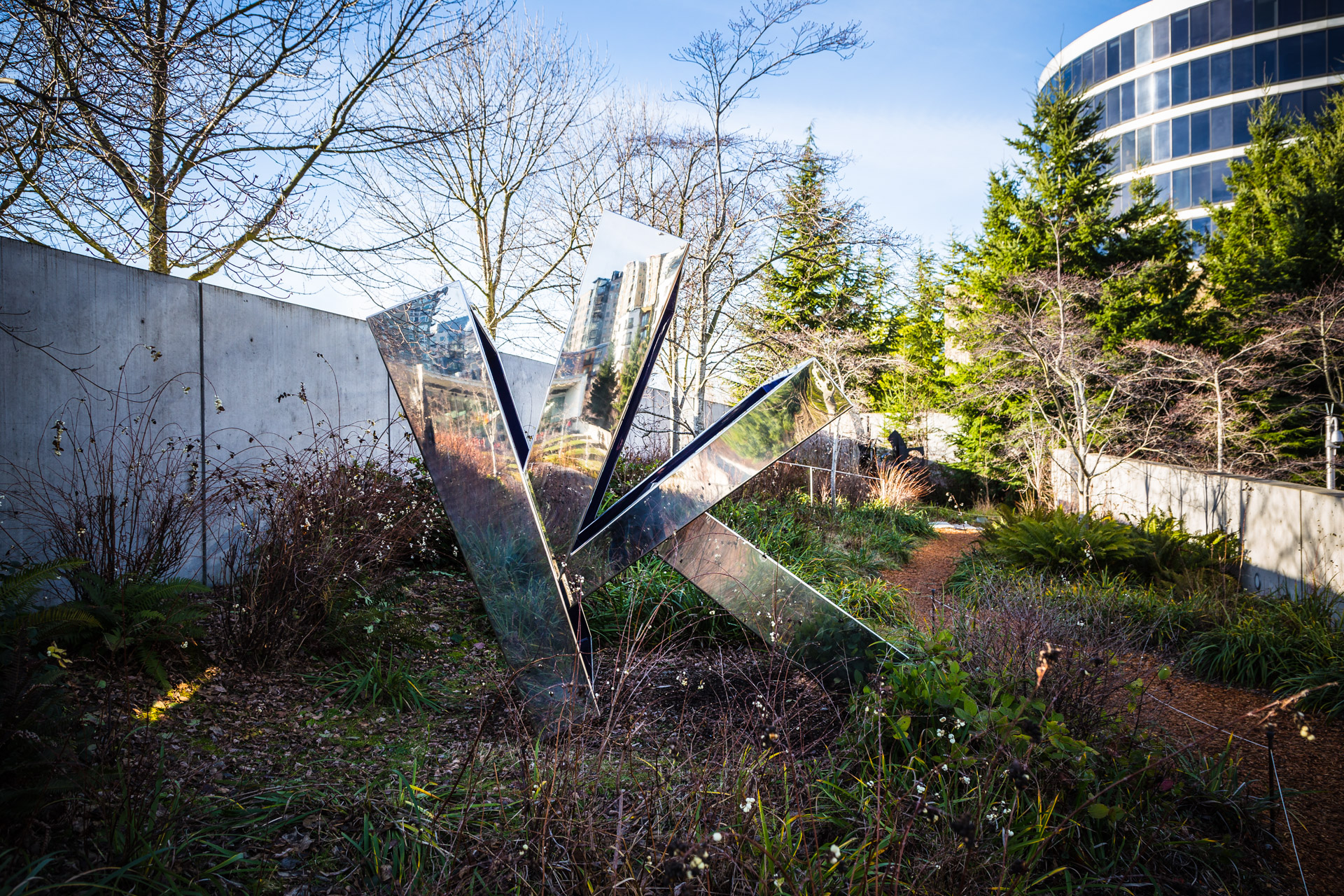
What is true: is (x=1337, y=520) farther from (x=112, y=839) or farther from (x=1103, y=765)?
(x=112, y=839)

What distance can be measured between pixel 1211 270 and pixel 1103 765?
61.0ft

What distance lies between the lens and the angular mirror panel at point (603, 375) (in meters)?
3.22

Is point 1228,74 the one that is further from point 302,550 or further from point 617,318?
point 302,550

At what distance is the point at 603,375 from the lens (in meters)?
3.27

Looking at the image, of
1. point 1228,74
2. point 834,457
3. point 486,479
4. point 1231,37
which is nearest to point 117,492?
point 486,479

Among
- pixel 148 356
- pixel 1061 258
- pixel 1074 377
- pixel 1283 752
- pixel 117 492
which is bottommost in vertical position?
pixel 1283 752

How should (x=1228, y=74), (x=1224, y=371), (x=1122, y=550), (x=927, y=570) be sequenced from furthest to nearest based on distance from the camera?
1. (x=1228, y=74)
2. (x=1224, y=371)
3. (x=927, y=570)
4. (x=1122, y=550)

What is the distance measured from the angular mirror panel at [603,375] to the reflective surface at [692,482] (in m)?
0.15

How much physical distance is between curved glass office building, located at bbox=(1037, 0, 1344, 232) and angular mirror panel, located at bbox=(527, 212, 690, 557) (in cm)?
2638

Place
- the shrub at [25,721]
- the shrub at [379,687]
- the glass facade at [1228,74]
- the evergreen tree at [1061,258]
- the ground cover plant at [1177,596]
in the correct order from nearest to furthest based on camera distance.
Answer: the shrub at [25,721]
the shrub at [379,687]
the ground cover plant at [1177,596]
the evergreen tree at [1061,258]
the glass facade at [1228,74]

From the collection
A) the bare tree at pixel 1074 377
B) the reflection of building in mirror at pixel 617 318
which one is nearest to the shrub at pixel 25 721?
the reflection of building in mirror at pixel 617 318

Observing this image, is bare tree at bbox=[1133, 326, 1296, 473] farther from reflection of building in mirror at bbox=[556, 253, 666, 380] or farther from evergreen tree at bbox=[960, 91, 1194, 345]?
reflection of building in mirror at bbox=[556, 253, 666, 380]

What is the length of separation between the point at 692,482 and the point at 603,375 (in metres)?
0.69

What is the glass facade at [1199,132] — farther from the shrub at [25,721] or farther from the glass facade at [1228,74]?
the shrub at [25,721]
